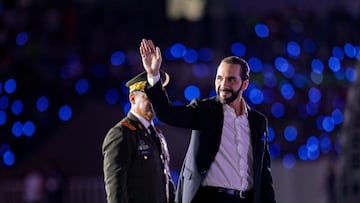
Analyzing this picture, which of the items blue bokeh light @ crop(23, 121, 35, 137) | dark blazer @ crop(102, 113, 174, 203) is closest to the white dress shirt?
dark blazer @ crop(102, 113, 174, 203)

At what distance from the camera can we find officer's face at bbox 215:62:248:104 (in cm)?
723

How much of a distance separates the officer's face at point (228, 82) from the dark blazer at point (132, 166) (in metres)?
0.83

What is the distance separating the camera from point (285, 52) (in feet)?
64.4

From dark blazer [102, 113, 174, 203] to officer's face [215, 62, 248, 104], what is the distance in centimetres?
83

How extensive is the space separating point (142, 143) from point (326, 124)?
12279mm

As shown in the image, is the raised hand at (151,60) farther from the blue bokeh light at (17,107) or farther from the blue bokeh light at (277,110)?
the blue bokeh light at (277,110)

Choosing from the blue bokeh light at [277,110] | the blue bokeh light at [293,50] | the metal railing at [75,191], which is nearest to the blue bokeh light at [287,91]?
the blue bokeh light at [277,110]

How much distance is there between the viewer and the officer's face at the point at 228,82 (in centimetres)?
723

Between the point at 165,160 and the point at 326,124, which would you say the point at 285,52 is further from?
the point at 165,160

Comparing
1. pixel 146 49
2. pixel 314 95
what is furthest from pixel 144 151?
pixel 314 95

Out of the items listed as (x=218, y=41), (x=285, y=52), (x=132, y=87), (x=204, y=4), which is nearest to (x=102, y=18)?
(x=218, y=41)

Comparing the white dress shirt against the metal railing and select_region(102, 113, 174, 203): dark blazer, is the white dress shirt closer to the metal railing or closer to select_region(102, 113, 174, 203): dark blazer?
select_region(102, 113, 174, 203): dark blazer

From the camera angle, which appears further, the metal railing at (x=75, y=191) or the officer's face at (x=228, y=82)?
the metal railing at (x=75, y=191)

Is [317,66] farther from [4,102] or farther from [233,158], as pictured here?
[233,158]
